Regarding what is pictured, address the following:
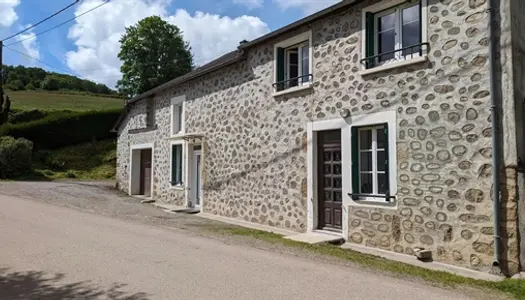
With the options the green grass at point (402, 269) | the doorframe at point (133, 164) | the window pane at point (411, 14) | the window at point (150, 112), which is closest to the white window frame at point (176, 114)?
the doorframe at point (133, 164)

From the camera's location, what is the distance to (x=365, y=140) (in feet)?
30.2

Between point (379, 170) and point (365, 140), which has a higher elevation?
point (365, 140)

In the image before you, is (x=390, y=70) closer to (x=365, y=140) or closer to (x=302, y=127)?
(x=365, y=140)

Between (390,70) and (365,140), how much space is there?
1.58 meters

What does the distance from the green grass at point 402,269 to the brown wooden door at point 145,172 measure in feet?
34.8

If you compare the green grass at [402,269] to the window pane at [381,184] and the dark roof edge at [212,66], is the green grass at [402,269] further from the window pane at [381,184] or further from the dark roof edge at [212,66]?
the dark roof edge at [212,66]

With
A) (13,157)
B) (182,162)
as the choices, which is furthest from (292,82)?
(13,157)

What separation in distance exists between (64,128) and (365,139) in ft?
95.4

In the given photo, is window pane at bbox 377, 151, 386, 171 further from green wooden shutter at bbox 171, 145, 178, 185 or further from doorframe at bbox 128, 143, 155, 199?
doorframe at bbox 128, 143, 155, 199

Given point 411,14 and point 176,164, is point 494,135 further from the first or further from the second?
point 176,164

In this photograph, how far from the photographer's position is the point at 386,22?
895cm

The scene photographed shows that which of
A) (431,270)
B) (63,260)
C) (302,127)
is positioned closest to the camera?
(63,260)

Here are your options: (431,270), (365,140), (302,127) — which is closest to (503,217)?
(431,270)

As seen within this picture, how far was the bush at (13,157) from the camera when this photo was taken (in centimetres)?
2517
